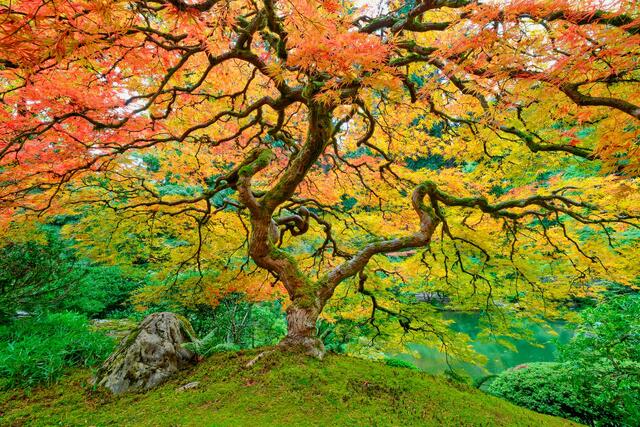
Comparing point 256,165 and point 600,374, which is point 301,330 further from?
point 600,374

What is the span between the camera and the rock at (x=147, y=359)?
119 inches

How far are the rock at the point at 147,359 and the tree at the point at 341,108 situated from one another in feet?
2.96

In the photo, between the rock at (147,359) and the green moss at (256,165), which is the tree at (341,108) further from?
the rock at (147,359)

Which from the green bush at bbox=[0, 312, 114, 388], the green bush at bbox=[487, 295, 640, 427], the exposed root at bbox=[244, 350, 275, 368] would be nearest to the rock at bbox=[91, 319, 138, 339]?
the green bush at bbox=[0, 312, 114, 388]

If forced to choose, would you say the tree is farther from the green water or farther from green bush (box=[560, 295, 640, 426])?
the green water

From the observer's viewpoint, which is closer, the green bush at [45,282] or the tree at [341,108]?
the tree at [341,108]

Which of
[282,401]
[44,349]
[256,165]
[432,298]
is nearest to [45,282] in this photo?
[44,349]

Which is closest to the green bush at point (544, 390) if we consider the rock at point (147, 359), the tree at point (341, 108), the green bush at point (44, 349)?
the tree at point (341, 108)

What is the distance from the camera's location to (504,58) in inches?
64.9

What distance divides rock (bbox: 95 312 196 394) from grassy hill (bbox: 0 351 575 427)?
0.15 meters

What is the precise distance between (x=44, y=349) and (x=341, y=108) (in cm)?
504

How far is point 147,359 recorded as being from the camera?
3143mm

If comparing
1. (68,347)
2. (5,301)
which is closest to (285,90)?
(68,347)

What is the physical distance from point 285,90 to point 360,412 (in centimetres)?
276
